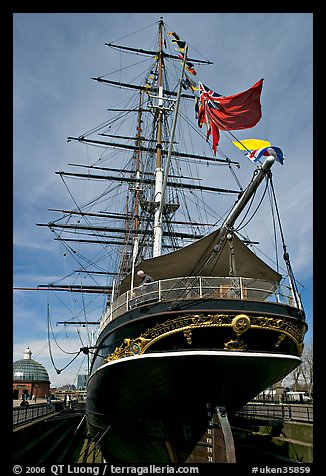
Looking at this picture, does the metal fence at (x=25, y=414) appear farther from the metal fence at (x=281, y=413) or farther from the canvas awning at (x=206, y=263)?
the metal fence at (x=281, y=413)

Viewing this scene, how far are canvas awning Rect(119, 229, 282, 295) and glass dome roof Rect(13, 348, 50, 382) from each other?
44291mm

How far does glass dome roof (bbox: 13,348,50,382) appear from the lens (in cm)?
4994

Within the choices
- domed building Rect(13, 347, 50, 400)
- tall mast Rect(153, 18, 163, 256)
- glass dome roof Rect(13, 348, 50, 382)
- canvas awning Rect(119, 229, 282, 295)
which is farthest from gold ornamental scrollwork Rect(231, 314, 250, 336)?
glass dome roof Rect(13, 348, 50, 382)

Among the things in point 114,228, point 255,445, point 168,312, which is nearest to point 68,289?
point 114,228

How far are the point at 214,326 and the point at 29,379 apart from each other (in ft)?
155

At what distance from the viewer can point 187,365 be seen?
893 centimetres

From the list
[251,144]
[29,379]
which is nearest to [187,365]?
[251,144]

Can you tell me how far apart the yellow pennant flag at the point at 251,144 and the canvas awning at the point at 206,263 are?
7.18 feet

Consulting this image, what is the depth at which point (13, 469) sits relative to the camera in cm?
732

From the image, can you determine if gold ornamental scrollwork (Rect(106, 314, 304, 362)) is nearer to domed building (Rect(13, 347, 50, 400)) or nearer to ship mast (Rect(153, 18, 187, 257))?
ship mast (Rect(153, 18, 187, 257))

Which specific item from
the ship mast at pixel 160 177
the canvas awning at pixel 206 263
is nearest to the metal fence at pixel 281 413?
the canvas awning at pixel 206 263

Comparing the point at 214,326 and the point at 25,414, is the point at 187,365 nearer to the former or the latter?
the point at 214,326
